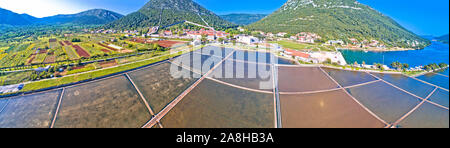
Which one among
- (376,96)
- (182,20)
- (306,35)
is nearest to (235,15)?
(182,20)

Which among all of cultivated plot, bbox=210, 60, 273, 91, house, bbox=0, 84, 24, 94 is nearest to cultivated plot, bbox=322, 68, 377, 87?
cultivated plot, bbox=210, 60, 273, 91

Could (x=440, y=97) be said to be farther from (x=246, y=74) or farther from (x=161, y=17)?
(x=161, y=17)

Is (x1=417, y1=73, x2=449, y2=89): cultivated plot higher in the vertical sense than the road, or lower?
higher

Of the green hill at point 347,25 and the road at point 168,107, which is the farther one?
the green hill at point 347,25

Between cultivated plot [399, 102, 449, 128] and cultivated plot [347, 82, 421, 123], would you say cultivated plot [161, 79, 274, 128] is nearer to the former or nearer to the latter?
cultivated plot [347, 82, 421, 123]

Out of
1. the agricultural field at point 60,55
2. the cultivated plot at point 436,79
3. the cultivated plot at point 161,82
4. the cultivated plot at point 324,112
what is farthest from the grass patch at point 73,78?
the cultivated plot at point 436,79

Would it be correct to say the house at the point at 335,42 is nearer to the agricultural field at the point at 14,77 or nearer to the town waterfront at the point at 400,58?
the town waterfront at the point at 400,58
